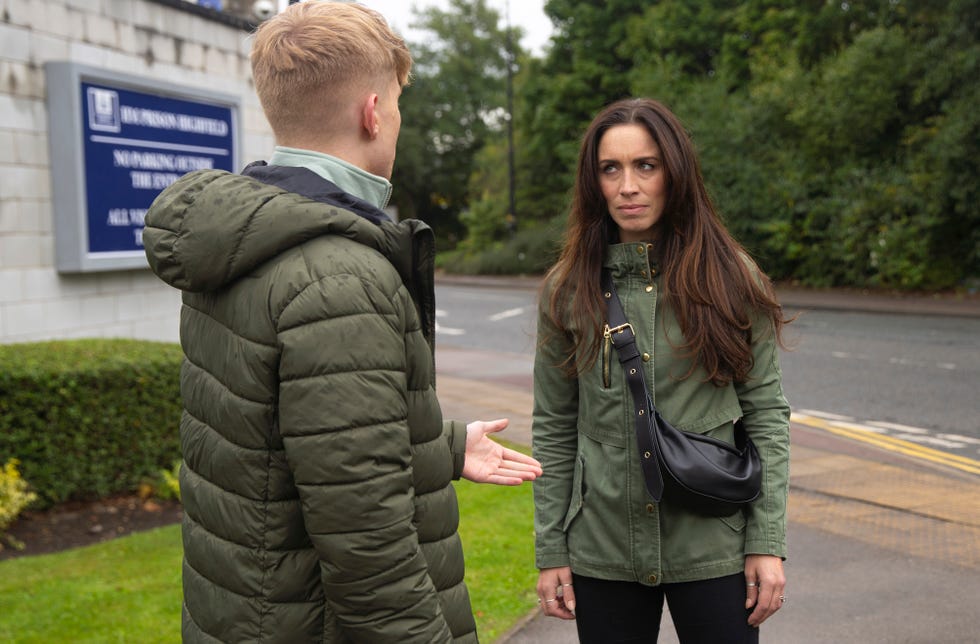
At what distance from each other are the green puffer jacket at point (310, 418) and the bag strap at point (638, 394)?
2.04 ft

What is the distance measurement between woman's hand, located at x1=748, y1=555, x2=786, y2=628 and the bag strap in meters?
0.28

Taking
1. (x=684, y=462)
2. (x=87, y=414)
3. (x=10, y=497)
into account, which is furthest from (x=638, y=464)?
(x=87, y=414)

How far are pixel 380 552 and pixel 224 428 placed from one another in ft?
1.23

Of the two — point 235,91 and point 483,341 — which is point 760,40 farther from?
point 235,91

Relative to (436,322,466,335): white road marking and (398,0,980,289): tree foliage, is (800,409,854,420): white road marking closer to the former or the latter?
(398,0,980,289): tree foliage

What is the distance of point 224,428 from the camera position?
1642 mm

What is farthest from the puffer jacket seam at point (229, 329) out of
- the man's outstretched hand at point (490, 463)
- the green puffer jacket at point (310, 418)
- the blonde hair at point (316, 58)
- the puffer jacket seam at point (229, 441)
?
the man's outstretched hand at point (490, 463)

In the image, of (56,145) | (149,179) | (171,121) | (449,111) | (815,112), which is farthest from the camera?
(449,111)

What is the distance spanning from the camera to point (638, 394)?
2230 mm

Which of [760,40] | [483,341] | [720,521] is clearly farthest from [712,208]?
[760,40]

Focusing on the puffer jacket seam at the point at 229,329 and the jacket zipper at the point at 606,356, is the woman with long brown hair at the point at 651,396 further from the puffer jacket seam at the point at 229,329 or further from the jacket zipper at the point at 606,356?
the puffer jacket seam at the point at 229,329

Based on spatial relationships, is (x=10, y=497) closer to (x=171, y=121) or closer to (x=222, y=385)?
(x=171, y=121)

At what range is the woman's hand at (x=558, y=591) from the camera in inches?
93.4

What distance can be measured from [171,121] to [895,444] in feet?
20.8
